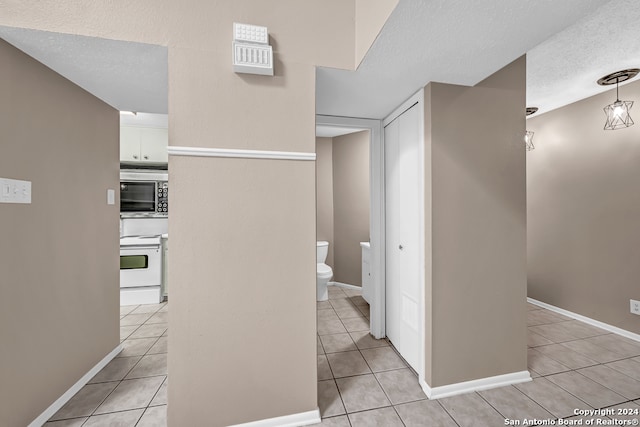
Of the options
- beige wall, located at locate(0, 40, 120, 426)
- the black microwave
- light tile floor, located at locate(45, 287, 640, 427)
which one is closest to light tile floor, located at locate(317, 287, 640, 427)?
light tile floor, located at locate(45, 287, 640, 427)

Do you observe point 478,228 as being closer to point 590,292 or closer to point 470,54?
point 470,54

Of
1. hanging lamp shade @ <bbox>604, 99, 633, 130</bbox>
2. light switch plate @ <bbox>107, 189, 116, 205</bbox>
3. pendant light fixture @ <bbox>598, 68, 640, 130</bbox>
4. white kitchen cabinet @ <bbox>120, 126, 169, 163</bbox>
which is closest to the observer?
light switch plate @ <bbox>107, 189, 116, 205</bbox>

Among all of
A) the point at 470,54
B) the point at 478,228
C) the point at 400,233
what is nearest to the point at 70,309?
the point at 400,233

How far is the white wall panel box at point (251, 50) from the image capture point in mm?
1371

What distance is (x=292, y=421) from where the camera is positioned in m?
1.50

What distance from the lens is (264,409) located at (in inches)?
58.1

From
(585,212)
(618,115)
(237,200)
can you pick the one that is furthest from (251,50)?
(585,212)

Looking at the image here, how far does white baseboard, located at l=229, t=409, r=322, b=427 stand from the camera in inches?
57.7

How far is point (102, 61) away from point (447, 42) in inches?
72.4

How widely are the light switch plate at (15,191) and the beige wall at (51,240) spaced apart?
31 millimetres

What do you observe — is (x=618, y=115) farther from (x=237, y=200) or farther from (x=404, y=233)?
(x=237, y=200)

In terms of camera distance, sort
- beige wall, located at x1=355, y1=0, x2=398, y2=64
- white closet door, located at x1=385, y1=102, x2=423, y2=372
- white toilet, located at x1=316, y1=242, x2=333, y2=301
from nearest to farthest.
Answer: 1. beige wall, located at x1=355, y1=0, x2=398, y2=64
2. white closet door, located at x1=385, y1=102, x2=423, y2=372
3. white toilet, located at x1=316, y1=242, x2=333, y2=301

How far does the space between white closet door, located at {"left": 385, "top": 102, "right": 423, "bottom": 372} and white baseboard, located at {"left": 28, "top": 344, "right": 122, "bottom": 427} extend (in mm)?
2299

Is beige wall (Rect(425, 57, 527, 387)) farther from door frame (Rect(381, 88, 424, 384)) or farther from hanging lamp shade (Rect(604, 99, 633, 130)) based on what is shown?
hanging lamp shade (Rect(604, 99, 633, 130))
